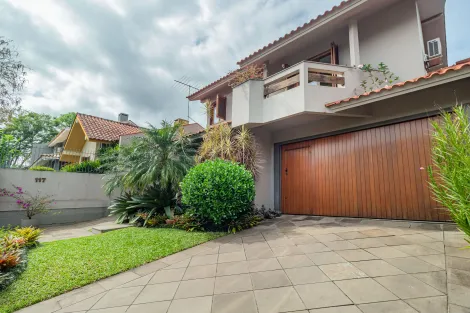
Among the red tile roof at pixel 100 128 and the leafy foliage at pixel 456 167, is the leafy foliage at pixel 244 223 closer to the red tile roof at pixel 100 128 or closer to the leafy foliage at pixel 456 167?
the leafy foliage at pixel 456 167

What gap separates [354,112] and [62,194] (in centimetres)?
1146

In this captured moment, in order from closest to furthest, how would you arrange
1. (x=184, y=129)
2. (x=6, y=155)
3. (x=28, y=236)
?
1. (x=28, y=236)
2. (x=6, y=155)
3. (x=184, y=129)

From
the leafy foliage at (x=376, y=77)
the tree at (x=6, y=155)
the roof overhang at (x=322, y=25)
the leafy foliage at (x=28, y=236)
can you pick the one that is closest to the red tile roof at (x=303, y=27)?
the roof overhang at (x=322, y=25)

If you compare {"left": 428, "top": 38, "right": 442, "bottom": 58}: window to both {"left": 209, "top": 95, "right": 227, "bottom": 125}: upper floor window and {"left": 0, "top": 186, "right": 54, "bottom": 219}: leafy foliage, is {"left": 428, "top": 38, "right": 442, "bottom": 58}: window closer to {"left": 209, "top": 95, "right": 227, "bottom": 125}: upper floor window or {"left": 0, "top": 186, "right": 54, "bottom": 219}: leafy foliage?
{"left": 209, "top": 95, "right": 227, "bottom": 125}: upper floor window

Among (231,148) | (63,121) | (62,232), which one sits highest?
(63,121)

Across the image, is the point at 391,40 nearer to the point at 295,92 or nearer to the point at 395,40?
the point at 395,40

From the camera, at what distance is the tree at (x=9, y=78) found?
540cm

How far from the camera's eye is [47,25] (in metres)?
6.57

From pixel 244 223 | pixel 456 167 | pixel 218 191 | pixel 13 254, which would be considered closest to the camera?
pixel 456 167

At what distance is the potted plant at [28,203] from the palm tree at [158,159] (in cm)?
307

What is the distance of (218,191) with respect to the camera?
5.23 m

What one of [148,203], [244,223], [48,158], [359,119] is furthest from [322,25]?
[48,158]

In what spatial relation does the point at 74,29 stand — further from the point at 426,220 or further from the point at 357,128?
the point at 426,220

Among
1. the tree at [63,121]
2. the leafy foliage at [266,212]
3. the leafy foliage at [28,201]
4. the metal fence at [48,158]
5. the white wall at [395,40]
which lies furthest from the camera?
the tree at [63,121]
